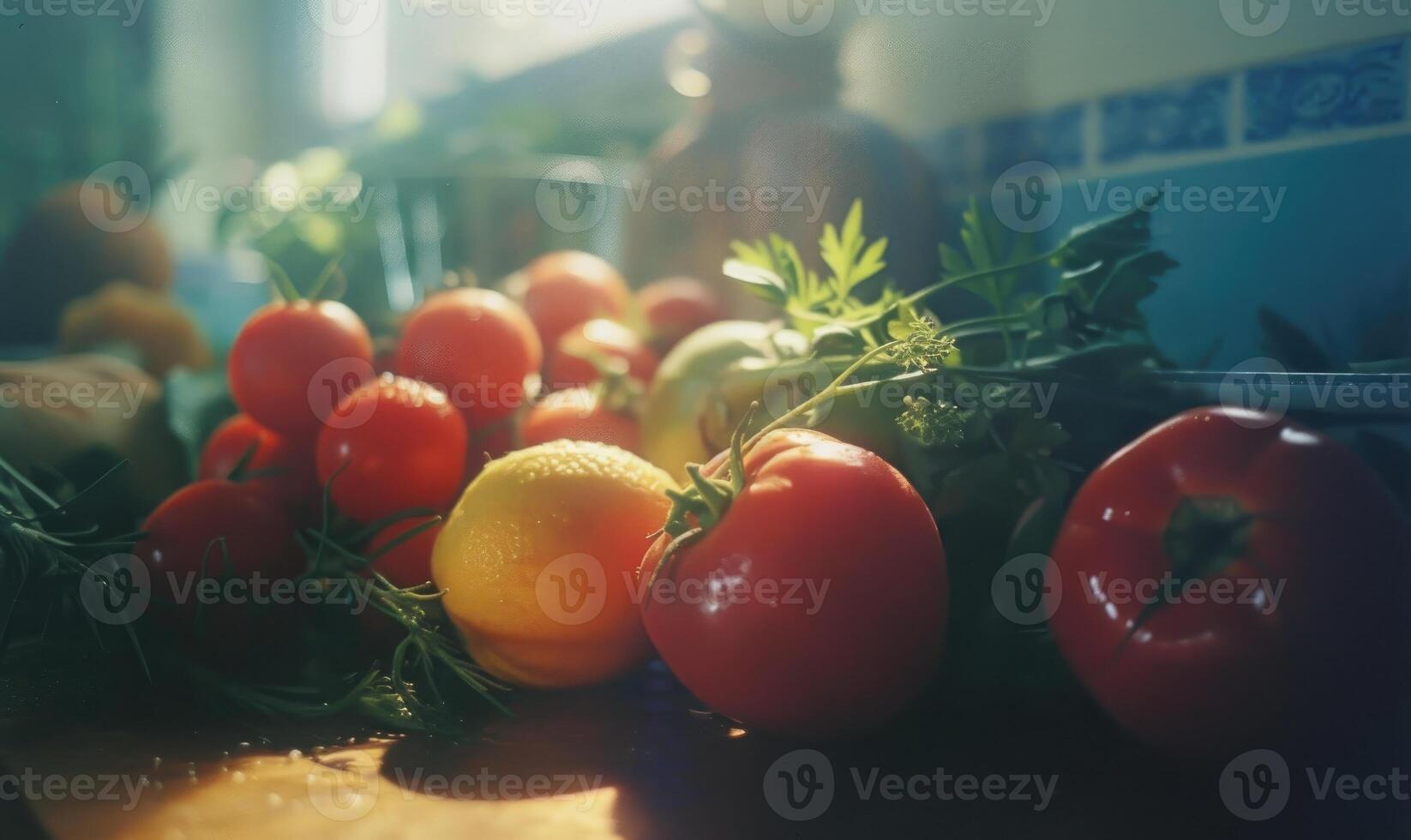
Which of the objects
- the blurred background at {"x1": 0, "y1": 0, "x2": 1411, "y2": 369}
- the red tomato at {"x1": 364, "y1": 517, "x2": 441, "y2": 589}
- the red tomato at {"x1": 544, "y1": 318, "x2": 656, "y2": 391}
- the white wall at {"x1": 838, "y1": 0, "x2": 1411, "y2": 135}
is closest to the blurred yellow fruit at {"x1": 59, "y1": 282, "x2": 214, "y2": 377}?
the blurred background at {"x1": 0, "y1": 0, "x2": 1411, "y2": 369}

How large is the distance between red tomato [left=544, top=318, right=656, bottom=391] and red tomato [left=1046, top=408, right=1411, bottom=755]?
40cm

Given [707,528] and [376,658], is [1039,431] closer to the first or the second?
[707,528]

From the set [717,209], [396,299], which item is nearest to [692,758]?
[717,209]

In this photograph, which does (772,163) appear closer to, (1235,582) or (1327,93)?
(1327,93)

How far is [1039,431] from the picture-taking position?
451mm

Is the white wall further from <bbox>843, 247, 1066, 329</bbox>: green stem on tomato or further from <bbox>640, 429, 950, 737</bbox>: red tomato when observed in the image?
<bbox>640, 429, 950, 737</bbox>: red tomato

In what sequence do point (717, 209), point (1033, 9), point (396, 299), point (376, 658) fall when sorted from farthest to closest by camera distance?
1. point (396, 299)
2. point (717, 209)
3. point (1033, 9)
4. point (376, 658)

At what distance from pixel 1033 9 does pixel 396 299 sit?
0.71m

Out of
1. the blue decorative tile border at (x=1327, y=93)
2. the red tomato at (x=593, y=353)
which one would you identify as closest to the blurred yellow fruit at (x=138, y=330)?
the red tomato at (x=593, y=353)

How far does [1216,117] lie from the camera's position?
66cm

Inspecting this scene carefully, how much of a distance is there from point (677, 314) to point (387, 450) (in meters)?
0.31

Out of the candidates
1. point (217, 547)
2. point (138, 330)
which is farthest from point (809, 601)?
point (138, 330)

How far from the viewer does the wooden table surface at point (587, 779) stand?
356 millimetres

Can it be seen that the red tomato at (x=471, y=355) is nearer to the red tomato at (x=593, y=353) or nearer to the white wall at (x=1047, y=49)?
the red tomato at (x=593, y=353)
